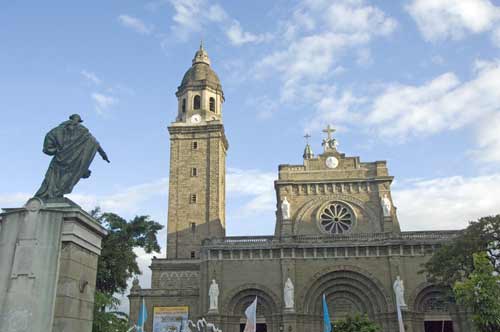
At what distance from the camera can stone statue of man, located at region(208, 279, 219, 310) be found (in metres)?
35.6

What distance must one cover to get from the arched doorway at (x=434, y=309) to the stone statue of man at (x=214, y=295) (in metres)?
14.4

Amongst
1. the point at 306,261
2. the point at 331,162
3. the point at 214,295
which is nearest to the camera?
the point at 214,295

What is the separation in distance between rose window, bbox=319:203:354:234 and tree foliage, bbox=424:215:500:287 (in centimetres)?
1299

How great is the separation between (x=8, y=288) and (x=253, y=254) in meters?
29.2

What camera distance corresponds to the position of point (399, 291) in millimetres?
34688

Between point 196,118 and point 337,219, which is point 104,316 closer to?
point 337,219

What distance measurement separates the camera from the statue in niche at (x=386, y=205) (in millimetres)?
39312

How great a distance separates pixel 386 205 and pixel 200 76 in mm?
22010

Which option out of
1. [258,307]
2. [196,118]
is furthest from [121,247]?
[196,118]

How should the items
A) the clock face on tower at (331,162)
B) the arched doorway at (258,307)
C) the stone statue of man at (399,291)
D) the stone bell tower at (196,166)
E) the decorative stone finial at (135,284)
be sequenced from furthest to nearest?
the stone bell tower at (196,166), the clock face on tower at (331,162), the decorative stone finial at (135,284), the arched doorway at (258,307), the stone statue of man at (399,291)

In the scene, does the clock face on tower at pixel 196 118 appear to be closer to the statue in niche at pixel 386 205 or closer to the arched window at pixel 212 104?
the arched window at pixel 212 104

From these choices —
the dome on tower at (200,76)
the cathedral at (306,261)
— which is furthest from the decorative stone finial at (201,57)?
the cathedral at (306,261)

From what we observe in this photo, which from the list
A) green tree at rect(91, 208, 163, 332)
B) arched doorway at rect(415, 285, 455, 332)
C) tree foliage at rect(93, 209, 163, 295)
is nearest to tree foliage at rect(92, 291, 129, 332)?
green tree at rect(91, 208, 163, 332)

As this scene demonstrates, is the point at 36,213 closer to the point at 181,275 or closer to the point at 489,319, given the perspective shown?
the point at 489,319
